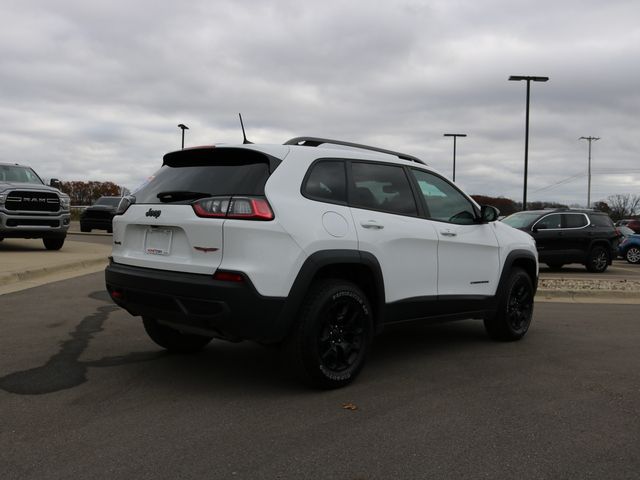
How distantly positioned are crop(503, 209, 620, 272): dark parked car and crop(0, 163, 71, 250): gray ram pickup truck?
36.6ft

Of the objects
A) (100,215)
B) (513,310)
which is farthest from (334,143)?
(100,215)

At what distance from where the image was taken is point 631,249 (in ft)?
66.5

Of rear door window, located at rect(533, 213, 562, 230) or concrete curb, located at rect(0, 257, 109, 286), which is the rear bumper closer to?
concrete curb, located at rect(0, 257, 109, 286)

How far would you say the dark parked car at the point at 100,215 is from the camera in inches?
1003

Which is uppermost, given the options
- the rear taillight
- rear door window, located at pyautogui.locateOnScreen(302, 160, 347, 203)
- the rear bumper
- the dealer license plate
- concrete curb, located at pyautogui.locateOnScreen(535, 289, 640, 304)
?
rear door window, located at pyautogui.locateOnScreen(302, 160, 347, 203)

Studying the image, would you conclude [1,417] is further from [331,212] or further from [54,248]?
[54,248]

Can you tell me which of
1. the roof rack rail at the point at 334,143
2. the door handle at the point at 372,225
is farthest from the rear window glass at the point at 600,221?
the door handle at the point at 372,225

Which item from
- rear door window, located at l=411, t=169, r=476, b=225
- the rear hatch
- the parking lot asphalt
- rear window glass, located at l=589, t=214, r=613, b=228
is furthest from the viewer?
rear window glass, located at l=589, t=214, r=613, b=228

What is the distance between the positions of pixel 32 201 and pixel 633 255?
18.3 m

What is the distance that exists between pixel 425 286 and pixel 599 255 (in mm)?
12250

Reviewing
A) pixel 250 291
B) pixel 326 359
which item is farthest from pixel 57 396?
pixel 326 359

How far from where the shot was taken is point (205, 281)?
13.1 ft

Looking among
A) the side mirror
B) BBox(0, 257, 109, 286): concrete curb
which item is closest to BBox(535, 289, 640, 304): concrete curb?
the side mirror

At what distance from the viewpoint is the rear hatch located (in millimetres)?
4086
